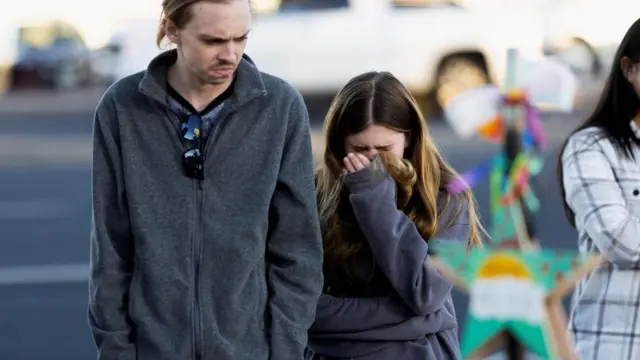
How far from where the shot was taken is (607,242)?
12.3ft

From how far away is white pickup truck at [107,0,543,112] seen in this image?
18.1m

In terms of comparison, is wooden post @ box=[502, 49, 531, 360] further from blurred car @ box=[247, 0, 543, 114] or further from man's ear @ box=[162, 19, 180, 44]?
blurred car @ box=[247, 0, 543, 114]

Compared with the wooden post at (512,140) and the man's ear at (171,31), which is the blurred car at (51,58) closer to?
the wooden post at (512,140)

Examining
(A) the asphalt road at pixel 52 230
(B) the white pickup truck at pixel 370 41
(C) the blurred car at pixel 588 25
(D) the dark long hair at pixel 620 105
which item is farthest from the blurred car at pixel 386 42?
(D) the dark long hair at pixel 620 105

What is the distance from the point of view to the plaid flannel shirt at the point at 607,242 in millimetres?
3768

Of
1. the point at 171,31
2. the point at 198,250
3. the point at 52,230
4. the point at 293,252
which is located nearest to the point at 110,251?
the point at 198,250

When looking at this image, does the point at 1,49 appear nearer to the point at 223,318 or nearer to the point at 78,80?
the point at 78,80

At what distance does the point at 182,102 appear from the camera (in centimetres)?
318

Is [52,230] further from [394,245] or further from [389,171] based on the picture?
[394,245]

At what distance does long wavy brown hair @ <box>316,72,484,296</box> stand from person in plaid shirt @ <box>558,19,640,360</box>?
417 mm

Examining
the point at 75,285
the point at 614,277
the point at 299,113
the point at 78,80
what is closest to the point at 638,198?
the point at 614,277

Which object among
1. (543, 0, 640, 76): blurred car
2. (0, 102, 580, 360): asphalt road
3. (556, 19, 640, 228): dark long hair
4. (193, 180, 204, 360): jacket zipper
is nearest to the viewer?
(193, 180, 204, 360): jacket zipper

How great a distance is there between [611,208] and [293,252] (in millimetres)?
1049

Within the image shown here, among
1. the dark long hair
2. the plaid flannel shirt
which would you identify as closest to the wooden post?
the plaid flannel shirt
